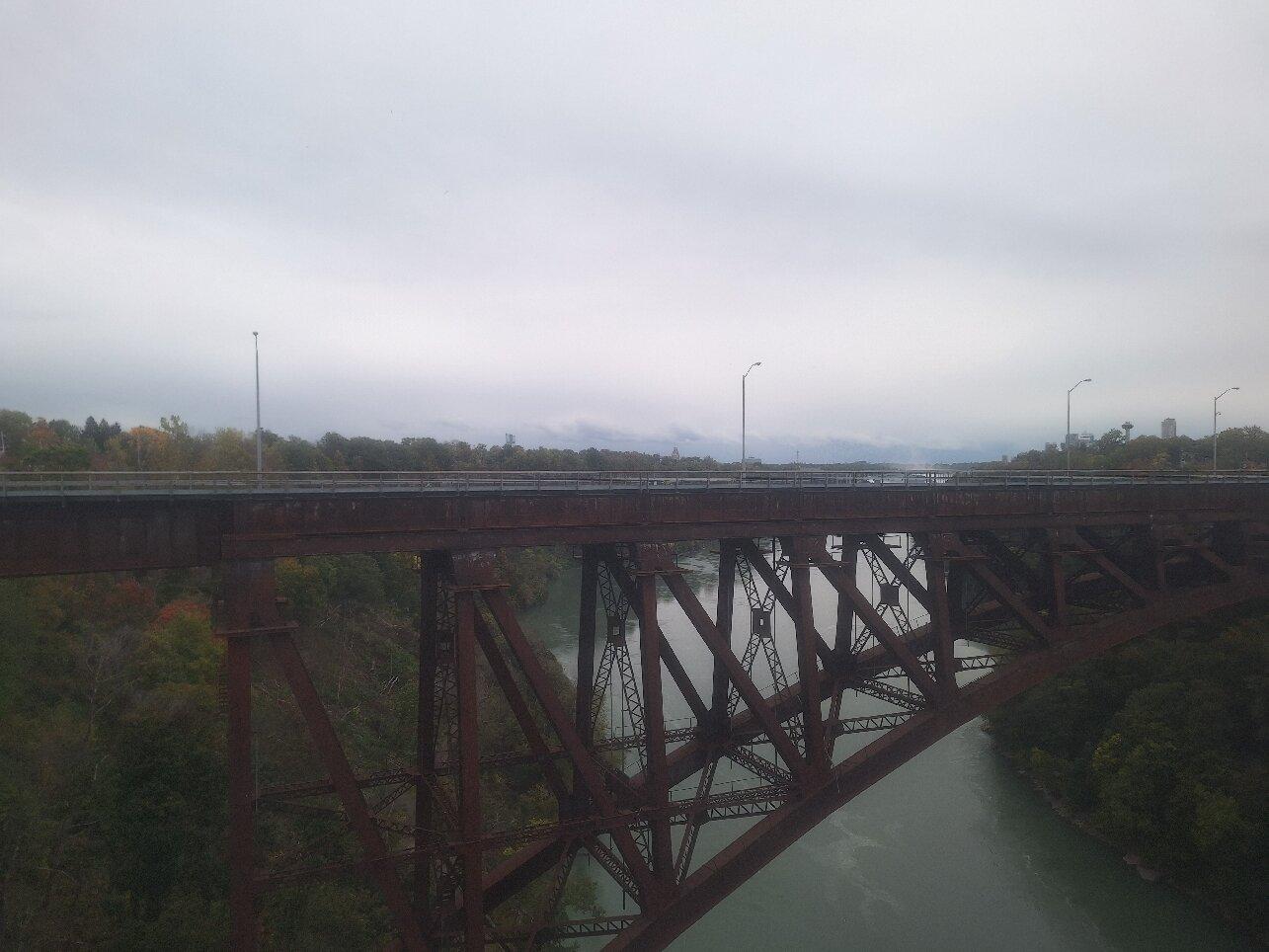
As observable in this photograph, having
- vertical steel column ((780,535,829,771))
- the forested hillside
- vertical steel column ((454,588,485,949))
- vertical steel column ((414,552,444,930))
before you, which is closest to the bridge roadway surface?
vertical steel column ((414,552,444,930))

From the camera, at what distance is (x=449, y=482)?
36.9 ft

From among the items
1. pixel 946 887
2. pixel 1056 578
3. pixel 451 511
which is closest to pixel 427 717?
pixel 451 511

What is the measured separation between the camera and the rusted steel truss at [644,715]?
8391mm

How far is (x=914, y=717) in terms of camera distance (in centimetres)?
1219

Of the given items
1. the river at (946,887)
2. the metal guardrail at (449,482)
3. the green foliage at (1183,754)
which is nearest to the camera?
the metal guardrail at (449,482)

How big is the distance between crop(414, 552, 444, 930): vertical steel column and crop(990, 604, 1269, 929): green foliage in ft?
74.8

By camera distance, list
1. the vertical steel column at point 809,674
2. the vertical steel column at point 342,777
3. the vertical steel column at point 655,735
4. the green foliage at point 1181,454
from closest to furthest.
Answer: the vertical steel column at point 342,777 → the vertical steel column at point 655,735 → the vertical steel column at point 809,674 → the green foliage at point 1181,454

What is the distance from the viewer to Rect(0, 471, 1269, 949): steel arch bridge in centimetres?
842

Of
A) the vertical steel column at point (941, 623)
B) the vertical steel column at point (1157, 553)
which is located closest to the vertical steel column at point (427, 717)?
the vertical steel column at point (941, 623)

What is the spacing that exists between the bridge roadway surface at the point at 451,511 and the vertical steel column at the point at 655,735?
4.61ft

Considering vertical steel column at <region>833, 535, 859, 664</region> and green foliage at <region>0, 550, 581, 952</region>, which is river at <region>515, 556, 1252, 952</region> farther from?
vertical steel column at <region>833, 535, 859, 664</region>

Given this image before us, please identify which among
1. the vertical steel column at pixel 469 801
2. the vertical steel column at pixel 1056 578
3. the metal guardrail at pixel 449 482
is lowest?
the vertical steel column at pixel 469 801

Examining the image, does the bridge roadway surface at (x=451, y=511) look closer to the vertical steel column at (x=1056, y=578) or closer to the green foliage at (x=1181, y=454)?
the vertical steel column at (x=1056, y=578)

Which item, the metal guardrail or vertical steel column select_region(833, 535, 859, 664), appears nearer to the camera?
the metal guardrail
